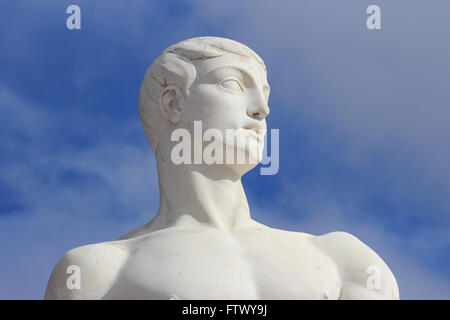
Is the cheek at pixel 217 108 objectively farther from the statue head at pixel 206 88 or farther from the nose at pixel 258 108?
the nose at pixel 258 108

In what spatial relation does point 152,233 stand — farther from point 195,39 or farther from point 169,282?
point 195,39

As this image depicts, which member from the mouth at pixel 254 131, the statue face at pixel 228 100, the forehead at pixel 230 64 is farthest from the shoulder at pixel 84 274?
the forehead at pixel 230 64

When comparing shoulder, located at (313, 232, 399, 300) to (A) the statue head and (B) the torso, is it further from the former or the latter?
(A) the statue head

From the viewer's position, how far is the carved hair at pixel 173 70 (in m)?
13.1

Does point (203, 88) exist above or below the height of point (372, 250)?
above

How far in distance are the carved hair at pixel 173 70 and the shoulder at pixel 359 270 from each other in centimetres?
242

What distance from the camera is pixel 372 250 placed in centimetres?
1255

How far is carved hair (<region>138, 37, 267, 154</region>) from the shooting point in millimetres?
13148

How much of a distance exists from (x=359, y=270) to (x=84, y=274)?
301 cm

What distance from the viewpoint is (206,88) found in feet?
42.4

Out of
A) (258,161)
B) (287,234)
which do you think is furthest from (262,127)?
(287,234)

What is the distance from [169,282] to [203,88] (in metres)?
2.59

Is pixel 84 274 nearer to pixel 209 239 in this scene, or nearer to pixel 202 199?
pixel 209 239

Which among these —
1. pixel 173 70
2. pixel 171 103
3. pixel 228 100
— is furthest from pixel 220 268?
pixel 173 70
